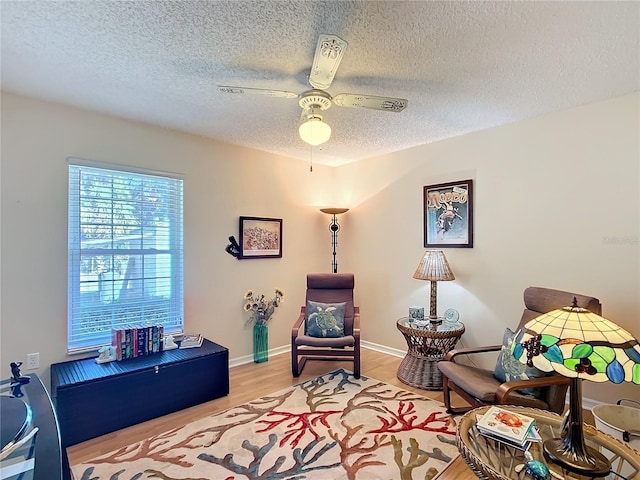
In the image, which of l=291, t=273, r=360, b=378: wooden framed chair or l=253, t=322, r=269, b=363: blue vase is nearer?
l=291, t=273, r=360, b=378: wooden framed chair

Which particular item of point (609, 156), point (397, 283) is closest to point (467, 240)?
point (397, 283)

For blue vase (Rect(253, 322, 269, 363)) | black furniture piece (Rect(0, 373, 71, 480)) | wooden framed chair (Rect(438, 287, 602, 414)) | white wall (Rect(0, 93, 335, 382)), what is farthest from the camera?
blue vase (Rect(253, 322, 269, 363))

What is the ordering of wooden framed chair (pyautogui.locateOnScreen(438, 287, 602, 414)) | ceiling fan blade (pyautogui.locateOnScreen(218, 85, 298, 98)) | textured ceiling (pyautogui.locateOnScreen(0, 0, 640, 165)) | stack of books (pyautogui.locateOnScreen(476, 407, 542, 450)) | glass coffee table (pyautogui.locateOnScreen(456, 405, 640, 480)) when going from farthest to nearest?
wooden framed chair (pyautogui.locateOnScreen(438, 287, 602, 414)) → ceiling fan blade (pyautogui.locateOnScreen(218, 85, 298, 98)) → textured ceiling (pyautogui.locateOnScreen(0, 0, 640, 165)) → stack of books (pyautogui.locateOnScreen(476, 407, 542, 450)) → glass coffee table (pyautogui.locateOnScreen(456, 405, 640, 480))

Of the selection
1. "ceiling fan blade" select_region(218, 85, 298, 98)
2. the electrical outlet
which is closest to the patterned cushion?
"ceiling fan blade" select_region(218, 85, 298, 98)

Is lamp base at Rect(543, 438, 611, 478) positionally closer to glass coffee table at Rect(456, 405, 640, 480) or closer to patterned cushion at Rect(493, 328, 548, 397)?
glass coffee table at Rect(456, 405, 640, 480)

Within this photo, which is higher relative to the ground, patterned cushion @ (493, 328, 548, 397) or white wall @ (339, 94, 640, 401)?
white wall @ (339, 94, 640, 401)

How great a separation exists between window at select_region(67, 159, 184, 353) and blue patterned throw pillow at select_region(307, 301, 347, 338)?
136 cm

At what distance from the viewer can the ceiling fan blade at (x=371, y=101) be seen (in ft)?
6.98

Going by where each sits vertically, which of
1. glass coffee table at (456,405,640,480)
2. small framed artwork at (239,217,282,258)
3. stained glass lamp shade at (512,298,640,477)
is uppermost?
small framed artwork at (239,217,282,258)

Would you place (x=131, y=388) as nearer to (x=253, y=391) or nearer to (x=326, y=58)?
(x=253, y=391)

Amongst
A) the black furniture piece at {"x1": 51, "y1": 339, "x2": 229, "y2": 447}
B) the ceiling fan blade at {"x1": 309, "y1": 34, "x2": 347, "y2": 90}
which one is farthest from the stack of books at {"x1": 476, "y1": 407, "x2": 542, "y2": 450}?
the black furniture piece at {"x1": 51, "y1": 339, "x2": 229, "y2": 447}

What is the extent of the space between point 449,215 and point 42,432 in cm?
360

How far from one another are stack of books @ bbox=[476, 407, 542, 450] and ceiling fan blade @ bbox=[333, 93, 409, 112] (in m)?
1.78

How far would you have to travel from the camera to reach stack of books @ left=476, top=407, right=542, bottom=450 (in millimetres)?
1547
